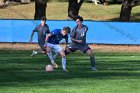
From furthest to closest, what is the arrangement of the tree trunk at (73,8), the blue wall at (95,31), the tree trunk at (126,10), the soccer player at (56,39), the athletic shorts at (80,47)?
the tree trunk at (73,8), the tree trunk at (126,10), the blue wall at (95,31), the athletic shorts at (80,47), the soccer player at (56,39)

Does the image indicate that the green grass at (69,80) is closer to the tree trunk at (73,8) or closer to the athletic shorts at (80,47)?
the athletic shorts at (80,47)

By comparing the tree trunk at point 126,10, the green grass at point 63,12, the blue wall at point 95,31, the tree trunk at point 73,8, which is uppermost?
the blue wall at point 95,31

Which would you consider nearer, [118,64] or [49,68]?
[49,68]

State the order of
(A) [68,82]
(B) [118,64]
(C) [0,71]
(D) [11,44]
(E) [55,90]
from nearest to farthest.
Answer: (E) [55,90] → (A) [68,82] → (C) [0,71] → (B) [118,64] → (D) [11,44]

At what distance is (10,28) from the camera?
115 feet

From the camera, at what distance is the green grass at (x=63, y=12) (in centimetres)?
5800

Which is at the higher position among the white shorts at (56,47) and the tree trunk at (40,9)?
the white shorts at (56,47)

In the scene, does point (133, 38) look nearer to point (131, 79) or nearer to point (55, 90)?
point (131, 79)

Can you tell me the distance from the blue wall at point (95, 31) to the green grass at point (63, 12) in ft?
67.4

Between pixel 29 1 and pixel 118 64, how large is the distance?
49.4 m

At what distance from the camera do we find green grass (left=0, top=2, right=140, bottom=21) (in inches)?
2283

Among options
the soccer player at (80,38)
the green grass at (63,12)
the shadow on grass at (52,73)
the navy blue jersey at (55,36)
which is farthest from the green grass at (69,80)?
the green grass at (63,12)

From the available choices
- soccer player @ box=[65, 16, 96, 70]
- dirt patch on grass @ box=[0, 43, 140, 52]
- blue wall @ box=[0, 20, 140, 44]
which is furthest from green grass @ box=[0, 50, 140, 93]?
blue wall @ box=[0, 20, 140, 44]

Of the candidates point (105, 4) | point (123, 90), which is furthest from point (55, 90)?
point (105, 4)
